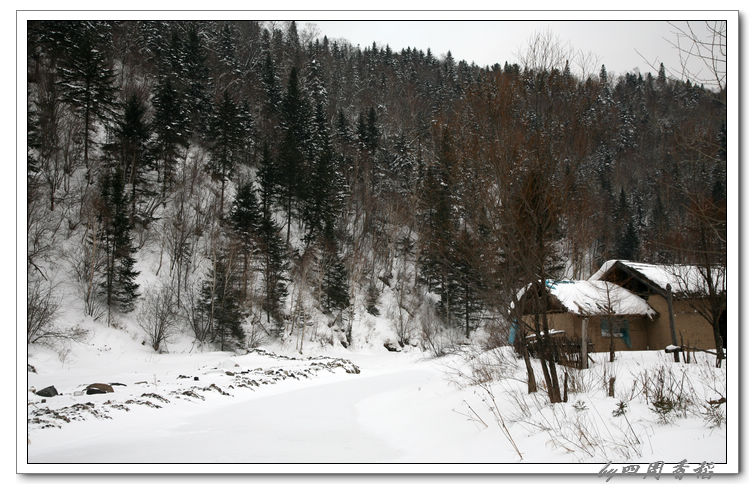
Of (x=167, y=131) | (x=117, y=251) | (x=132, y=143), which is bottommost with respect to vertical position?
(x=117, y=251)

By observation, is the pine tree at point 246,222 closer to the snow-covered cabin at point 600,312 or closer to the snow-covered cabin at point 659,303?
the snow-covered cabin at point 600,312

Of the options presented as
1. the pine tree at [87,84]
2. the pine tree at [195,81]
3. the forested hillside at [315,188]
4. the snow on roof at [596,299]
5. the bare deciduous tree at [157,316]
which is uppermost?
the pine tree at [195,81]

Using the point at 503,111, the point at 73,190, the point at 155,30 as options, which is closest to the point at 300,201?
the point at 73,190

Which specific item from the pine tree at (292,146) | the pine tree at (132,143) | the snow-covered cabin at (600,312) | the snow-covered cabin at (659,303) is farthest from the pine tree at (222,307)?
the snow-covered cabin at (659,303)

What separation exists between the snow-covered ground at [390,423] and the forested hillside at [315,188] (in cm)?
203

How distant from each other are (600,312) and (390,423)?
45.7ft

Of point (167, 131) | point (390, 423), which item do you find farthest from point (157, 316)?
point (390, 423)

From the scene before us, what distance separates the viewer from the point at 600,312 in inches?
736

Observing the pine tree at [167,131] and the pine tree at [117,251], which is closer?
the pine tree at [117,251]

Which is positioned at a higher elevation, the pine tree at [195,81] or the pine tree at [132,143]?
the pine tree at [195,81]

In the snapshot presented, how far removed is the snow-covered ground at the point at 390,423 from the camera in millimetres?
4902

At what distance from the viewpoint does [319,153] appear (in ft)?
162

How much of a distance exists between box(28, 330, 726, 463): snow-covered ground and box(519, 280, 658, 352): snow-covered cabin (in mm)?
6847

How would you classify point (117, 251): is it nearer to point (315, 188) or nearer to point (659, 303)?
point (315, 188)
